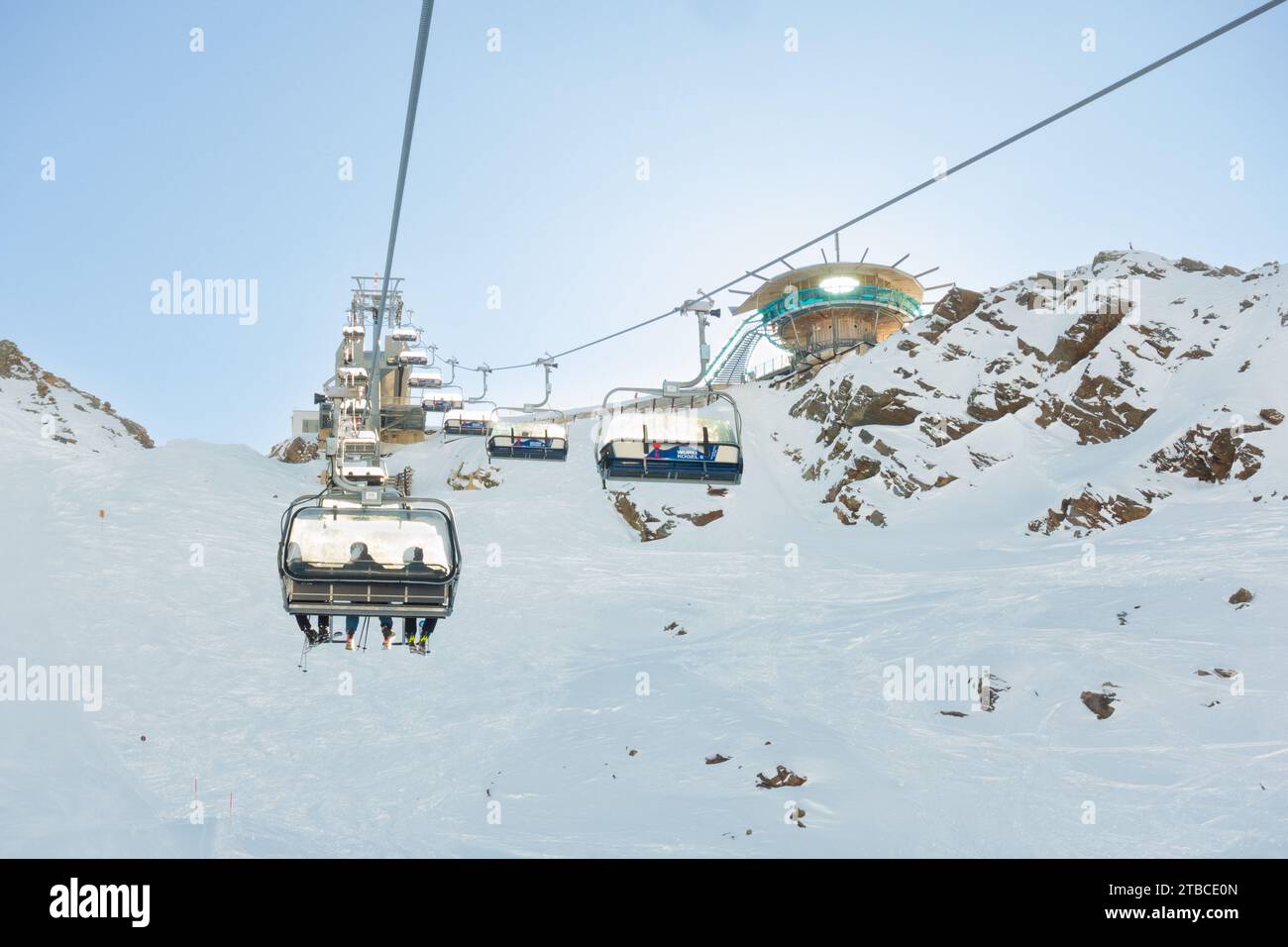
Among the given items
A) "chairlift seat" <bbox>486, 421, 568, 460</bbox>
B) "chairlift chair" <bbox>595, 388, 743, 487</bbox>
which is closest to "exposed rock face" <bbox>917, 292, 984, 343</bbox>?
"chairlift seat" <bbox>486, 421, 568, 460</bbox>

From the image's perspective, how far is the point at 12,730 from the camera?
17156 mm

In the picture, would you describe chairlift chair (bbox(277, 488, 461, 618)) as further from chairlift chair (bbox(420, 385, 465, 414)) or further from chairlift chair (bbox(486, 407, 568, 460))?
chairlift chair (bbox(420, 385, 465, 414))

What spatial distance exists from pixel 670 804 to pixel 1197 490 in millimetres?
26800

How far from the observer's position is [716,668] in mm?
22125

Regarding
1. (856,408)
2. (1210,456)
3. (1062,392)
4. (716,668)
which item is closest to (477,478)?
(856,408)

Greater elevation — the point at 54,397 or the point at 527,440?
the point at 54,397

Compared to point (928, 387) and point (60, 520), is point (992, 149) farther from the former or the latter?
point (928, 387)

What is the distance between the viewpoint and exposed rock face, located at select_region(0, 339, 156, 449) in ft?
167

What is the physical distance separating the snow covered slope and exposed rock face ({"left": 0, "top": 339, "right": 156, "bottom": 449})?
12.2m

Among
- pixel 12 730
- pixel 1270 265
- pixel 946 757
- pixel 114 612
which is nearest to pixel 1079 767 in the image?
pixel 946 757

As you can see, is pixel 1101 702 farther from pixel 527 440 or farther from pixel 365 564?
pixel 365 564

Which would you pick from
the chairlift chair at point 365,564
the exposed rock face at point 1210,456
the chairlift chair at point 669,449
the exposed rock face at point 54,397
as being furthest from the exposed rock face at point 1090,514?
the exposed rock face at point 54,397

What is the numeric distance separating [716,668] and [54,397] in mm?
51009

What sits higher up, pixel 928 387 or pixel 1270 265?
pixel 1270 265
